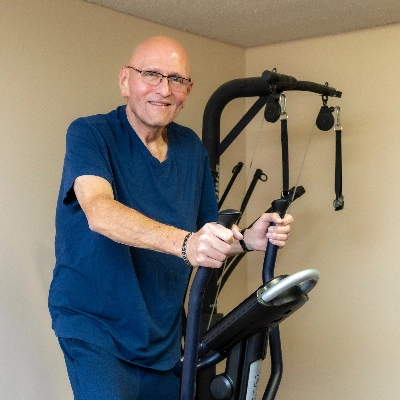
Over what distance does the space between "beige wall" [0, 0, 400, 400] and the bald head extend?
0.72 metres

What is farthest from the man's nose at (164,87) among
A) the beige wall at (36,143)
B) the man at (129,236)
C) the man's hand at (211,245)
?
the beige wall at (36,143)

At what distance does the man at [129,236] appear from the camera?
5.83ft

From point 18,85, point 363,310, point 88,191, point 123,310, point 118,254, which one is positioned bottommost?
point 363,310

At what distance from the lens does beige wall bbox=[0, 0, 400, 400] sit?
2.58m

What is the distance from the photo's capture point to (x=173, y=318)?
2.03 meters

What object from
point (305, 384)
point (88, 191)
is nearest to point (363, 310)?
point (305, 384)

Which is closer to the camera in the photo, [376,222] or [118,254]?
[118,254]

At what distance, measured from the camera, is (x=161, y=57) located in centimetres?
202

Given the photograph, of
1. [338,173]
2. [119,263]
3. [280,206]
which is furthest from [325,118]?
[119,263]

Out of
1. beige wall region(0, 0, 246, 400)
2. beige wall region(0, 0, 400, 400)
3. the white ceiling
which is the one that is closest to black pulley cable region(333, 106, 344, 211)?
beige wall region(0, 0, 400, 400)

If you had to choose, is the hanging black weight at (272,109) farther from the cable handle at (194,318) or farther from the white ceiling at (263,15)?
the cable handle at (194,318)

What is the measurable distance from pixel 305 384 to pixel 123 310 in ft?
6.59

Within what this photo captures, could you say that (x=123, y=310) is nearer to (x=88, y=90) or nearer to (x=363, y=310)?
(x=88, y=90)

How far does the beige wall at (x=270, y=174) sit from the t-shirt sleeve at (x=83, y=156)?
767 millimetres
